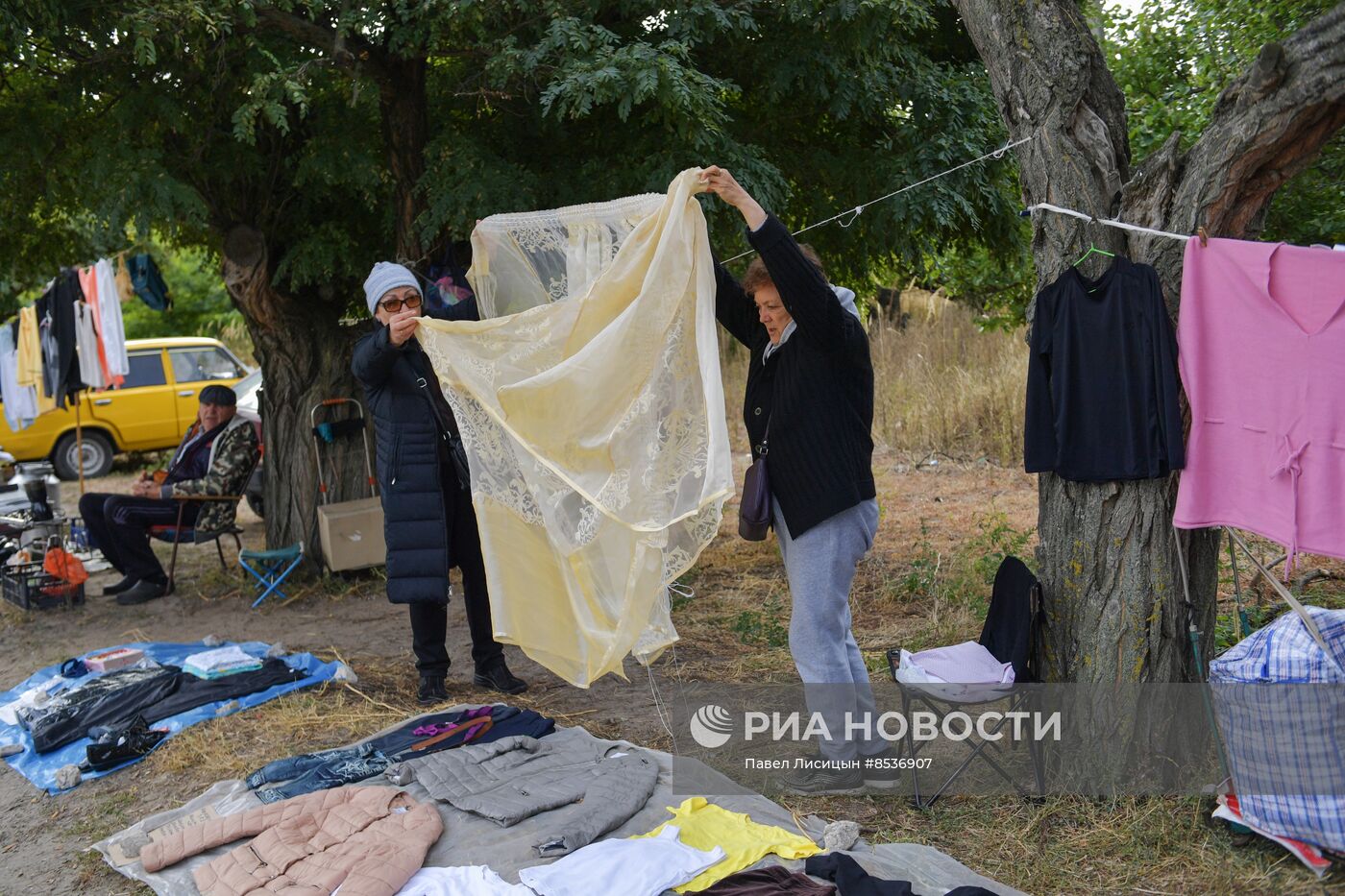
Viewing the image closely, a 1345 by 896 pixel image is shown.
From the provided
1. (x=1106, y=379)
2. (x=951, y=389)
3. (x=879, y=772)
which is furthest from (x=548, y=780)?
(x=951, y=389)

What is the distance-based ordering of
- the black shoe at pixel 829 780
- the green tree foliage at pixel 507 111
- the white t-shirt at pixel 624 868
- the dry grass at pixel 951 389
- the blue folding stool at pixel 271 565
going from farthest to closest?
the dry grass at pixel 951 389
the blue folding stool at pixel 271 565
the green tree foliage at pixel 507 111
the black shoe at pixel 829 780
the white t-shirt at pixel 624 868

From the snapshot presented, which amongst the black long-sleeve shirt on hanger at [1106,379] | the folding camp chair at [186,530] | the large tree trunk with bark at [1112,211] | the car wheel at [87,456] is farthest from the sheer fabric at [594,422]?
the car wheel at [87,456]

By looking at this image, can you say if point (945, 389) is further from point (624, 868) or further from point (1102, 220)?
point (624, 868)

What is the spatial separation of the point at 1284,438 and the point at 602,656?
8.16ft

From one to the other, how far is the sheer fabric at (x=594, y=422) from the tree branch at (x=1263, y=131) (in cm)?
169

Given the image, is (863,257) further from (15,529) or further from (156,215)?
(15,529)

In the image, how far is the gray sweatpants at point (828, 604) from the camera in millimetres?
3971

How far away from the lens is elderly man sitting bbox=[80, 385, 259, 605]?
806 centimetres

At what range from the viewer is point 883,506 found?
979 centimetres

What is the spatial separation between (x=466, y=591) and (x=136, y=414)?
458 inches

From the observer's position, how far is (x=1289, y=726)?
3416 mm

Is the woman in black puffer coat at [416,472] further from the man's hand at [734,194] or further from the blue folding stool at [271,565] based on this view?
the blue folding stool at [271,565]

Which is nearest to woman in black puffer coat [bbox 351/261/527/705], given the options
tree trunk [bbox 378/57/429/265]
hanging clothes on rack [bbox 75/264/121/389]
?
tree trunk [bbox 378/57/429/265]

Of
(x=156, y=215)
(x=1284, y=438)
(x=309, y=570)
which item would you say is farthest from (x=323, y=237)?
(x=1284, y=438)
